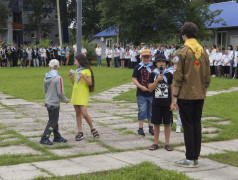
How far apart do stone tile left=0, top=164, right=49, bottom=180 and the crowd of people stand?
27.6m

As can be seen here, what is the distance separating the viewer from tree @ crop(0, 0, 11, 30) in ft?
200

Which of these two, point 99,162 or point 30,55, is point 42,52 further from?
point 99,162

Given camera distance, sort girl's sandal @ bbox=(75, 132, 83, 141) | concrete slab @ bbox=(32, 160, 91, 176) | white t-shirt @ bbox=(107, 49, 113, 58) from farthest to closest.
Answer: white t-shirt @ bbox=(107, 49, 113, 58)
girl's sandal @ bbox=(75, 132, 83, 141)
concrete slab @ bbox=(32, 160, 91, 176)

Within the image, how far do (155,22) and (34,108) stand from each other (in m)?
25.6

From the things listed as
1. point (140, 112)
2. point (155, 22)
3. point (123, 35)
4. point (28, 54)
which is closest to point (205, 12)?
point (155, 22)

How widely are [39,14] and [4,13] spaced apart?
206 inches

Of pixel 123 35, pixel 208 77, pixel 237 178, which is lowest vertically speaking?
pixel 237 178

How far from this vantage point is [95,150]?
23.0 feet

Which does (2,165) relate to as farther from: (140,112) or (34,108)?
(34,108)

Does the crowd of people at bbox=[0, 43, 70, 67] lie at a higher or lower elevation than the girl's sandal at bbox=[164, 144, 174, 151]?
higher

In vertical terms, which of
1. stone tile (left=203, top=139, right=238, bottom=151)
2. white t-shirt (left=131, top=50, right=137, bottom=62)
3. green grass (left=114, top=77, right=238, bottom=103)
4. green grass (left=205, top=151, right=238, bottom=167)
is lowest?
stone tile (left=203, top=139, right=238, bottom=151)

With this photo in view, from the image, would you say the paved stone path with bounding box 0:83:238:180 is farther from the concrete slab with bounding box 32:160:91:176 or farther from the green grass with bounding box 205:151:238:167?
the green grass with bounding box 205:151:238:167

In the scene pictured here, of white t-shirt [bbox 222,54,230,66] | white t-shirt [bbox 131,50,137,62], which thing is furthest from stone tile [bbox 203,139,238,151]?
white t-shirt [bbox 131,50,137,62]

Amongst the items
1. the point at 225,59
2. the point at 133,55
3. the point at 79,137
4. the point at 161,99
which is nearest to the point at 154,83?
the point at 161,99
